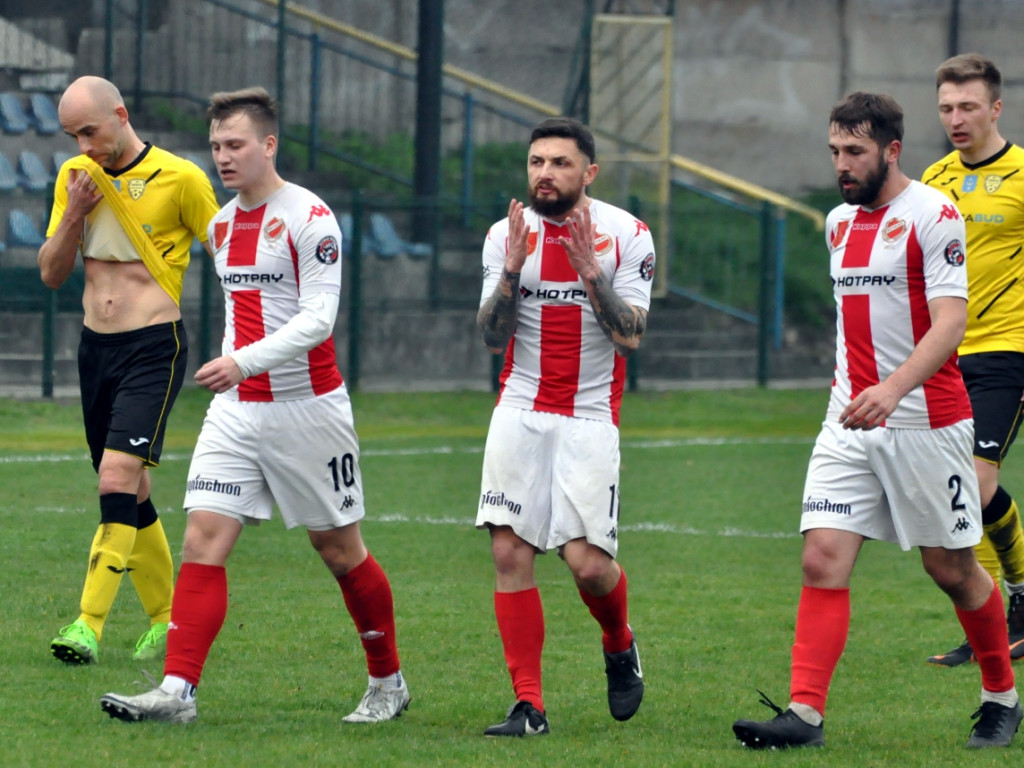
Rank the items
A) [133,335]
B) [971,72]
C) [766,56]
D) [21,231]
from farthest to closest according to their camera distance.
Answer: [766,56]
[21,231]
[971,72]
[133,335]

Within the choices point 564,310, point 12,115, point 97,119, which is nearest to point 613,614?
point 564,310

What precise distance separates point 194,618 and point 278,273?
1.16 m

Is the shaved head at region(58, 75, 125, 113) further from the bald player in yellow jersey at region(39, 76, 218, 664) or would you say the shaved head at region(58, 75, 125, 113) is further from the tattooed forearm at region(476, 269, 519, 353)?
the tattooed forearm at region(476, 269, 519, 353)

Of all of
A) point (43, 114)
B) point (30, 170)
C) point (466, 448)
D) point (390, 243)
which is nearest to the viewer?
point (466, 448)

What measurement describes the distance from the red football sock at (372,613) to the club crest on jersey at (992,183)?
9.79 ft

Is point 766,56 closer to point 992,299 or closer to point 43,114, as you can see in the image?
point 43,114

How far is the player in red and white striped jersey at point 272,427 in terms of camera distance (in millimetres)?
5602

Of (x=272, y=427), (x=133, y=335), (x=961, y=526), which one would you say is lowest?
(x=961, y=526)

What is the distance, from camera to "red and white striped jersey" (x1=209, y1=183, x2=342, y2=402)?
5.69m

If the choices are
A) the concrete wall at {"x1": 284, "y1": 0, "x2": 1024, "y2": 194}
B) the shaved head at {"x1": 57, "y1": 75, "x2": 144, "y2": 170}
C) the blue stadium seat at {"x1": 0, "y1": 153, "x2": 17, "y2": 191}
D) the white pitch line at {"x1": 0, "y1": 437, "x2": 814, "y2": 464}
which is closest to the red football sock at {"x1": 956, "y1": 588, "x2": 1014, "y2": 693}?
the shaved head at {"x1": 57, "y1": 75, "x2": 144, "y2": 170}

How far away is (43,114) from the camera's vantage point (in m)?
20.2

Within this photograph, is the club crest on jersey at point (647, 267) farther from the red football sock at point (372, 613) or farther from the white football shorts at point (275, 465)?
the red football sock at point (372, 613)

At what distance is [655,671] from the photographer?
6664mm

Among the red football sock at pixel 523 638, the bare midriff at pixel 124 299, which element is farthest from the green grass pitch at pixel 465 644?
the bare midriff at pixel 124 299
